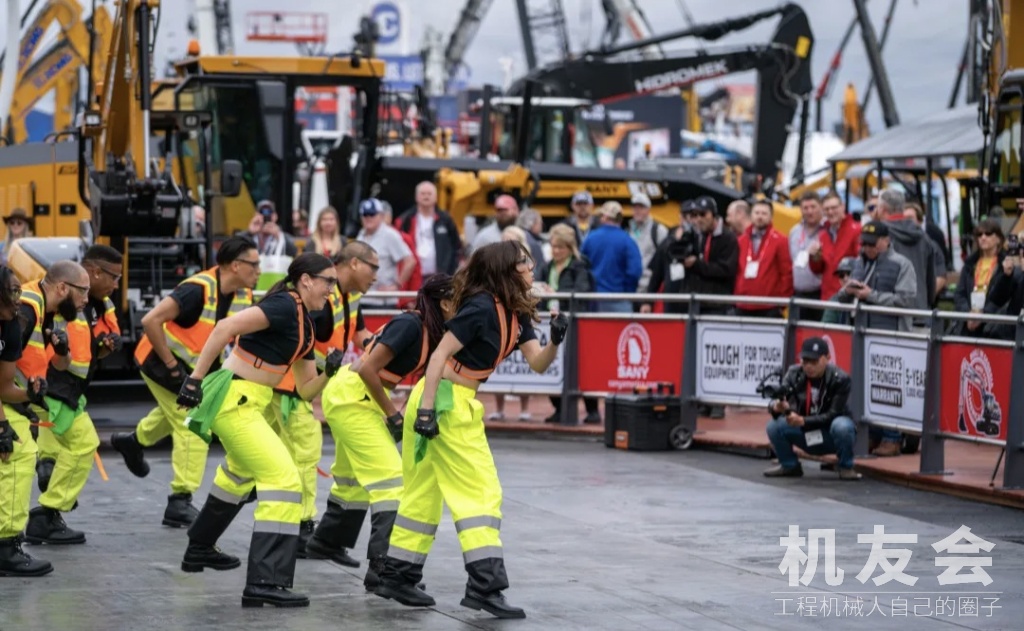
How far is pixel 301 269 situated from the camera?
30.5ft

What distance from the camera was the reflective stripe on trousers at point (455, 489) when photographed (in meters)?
8.59

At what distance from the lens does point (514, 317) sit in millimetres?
8867

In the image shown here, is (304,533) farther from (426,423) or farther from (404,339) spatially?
(426,423)

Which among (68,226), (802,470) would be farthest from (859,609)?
(68,226)

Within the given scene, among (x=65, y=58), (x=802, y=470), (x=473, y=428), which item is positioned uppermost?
(x=65, y=58)

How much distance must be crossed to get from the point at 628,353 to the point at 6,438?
7761mm

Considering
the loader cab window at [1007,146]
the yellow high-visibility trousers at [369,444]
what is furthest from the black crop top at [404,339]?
the loader cab window at [1007,146]

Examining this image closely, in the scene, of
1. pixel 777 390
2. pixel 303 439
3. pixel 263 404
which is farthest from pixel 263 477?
pixel 777 390

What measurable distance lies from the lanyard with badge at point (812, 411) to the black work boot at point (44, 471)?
548cm

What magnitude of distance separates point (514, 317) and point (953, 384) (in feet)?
17.2

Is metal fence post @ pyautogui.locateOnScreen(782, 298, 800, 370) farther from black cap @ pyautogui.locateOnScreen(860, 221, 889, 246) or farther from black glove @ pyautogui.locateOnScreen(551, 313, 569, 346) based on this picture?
black glove @ pyautogui.locateOnScreen(551, 313, 569, 346)

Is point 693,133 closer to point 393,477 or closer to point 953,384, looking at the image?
point 953,384

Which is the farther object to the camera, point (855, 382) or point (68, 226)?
point (68, 226)

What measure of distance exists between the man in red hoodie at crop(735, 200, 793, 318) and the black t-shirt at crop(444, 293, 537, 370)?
7467mm
